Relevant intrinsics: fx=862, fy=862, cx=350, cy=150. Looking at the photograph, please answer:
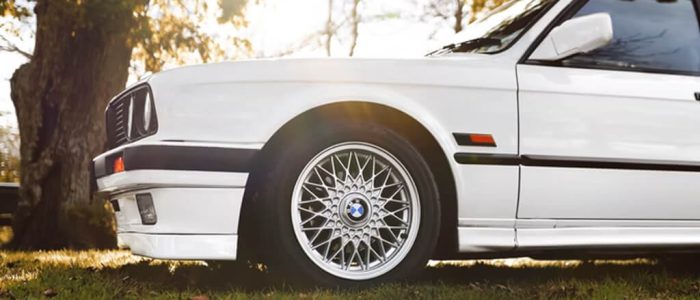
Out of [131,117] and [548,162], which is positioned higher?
[131,117]

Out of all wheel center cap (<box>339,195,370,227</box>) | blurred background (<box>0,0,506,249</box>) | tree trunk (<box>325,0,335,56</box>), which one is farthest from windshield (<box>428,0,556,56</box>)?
tree trunk (<box>325,0,335,56</box>)

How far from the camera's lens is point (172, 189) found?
397 centimetres

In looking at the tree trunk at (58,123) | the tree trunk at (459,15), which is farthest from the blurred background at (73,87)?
the tree trunk at (459,15)

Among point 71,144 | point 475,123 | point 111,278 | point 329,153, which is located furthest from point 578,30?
point 71,144

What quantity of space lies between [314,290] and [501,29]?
6.09 ft

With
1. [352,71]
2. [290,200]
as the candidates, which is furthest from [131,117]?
[352,71]

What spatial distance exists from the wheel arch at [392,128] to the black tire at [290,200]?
0.12 feet

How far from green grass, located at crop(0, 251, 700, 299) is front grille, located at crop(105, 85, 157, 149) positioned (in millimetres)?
751

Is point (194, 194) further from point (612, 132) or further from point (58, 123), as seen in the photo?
point (58, 123)

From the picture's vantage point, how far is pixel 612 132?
4.43 metres

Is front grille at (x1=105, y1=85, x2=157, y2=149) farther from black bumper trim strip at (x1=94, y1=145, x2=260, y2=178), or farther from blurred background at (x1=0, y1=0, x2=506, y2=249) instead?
blurred background at (x1=0, y1=0, x2=506, y2=249)

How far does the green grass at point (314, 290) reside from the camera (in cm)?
398

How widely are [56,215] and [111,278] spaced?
588 centimetres

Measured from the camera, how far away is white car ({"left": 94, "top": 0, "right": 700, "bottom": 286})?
399cm
